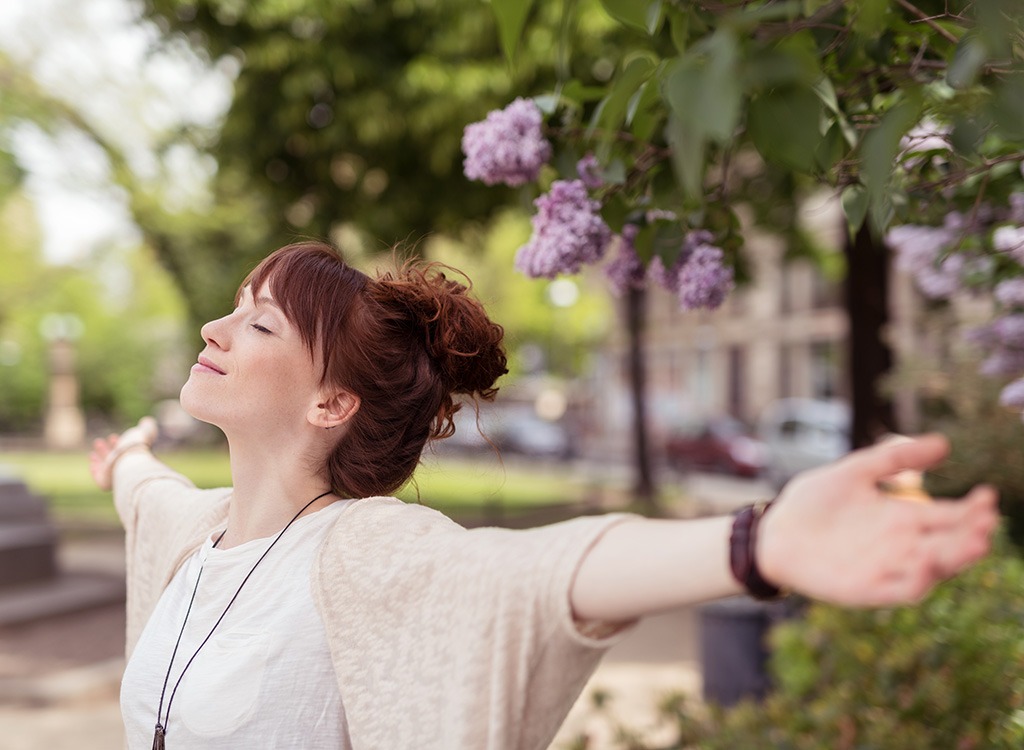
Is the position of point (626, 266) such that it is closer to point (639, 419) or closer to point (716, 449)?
Answer: point (639, 419)

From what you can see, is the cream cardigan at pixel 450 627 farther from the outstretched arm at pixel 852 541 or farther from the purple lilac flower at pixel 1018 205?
the purple lilac flower at pixel 1018 205

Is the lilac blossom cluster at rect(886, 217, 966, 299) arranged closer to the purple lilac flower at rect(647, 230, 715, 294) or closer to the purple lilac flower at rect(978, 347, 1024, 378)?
the purple lilac flower at rect(978, 347, 1024, 378)

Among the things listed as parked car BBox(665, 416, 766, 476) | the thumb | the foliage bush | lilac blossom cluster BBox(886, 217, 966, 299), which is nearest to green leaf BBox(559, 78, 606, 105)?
lilac blossom cluster BBox(886, 217, 966, 299)

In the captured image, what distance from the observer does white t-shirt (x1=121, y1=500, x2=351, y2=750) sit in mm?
1430

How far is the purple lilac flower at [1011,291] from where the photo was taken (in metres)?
2.39

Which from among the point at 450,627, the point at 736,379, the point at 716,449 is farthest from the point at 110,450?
the point at 736,379

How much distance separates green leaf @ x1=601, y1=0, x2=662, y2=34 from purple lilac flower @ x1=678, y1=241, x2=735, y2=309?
0.80 m

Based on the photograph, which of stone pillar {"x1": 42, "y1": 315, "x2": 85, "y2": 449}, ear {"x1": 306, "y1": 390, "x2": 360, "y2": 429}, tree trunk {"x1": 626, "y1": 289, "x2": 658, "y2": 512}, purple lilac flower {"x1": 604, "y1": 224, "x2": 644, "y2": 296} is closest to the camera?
ear {"x1": 306, "y1": 390, "x2": 360, "y2": 429}

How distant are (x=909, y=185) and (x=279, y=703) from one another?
1.44 m

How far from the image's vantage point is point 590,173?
6.36 ft

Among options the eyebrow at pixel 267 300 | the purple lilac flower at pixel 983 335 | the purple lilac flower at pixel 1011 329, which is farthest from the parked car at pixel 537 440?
the eyebrow at pixel 267 300

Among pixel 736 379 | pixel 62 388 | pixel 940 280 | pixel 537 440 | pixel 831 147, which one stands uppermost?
pixel 831 147

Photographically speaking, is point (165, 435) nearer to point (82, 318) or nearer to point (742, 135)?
point (82, 318)

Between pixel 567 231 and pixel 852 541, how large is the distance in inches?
43.8
